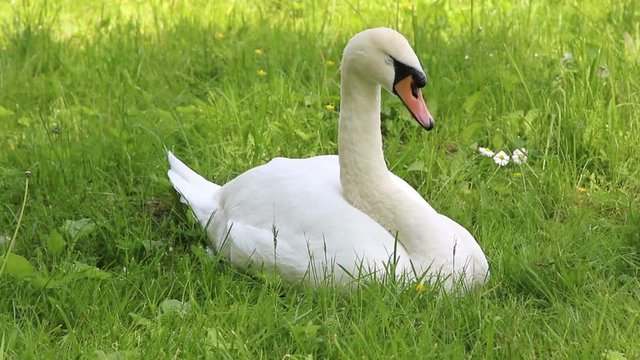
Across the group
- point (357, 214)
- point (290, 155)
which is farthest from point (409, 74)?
point (290, 155)

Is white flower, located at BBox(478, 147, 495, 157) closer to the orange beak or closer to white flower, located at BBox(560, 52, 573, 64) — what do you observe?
white flower, located at BBox(560, 52, 573, 64)

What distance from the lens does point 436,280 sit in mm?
3961

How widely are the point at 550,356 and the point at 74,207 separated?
218cm

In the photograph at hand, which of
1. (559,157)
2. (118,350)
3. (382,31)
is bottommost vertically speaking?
(559,157)

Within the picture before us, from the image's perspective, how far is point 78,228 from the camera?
14.9 ft

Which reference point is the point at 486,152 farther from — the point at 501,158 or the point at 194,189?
the point at 194,189

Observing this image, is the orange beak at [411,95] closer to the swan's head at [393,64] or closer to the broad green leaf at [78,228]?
the swan's head at [393,64]

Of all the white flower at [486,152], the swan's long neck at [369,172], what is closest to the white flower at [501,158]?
the white flower at [486,152]

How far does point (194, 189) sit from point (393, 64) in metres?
1.19

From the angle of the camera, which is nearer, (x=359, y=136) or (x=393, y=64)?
(x=393, y=64)

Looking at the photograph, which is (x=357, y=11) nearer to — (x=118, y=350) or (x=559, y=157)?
(x=559, y=157)

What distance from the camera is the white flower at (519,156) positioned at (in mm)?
5145

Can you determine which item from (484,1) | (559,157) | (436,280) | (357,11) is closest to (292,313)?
(436,280)

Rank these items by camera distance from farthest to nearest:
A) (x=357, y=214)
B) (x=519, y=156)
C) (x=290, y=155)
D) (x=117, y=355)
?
1. (x=290, y=155)
2. (x=519, y=156)
3. (x=357, y=214)
4. (x=117, y=355)
